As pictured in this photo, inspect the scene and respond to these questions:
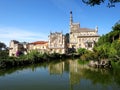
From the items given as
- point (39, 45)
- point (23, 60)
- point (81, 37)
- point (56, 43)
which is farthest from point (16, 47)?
point (23, 60)

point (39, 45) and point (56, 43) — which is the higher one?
point (56, 43)

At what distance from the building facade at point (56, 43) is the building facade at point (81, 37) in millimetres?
5959

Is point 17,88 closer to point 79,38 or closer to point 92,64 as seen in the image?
point 92,64

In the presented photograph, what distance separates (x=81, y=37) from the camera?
84.9 m

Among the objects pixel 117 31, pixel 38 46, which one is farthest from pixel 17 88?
pixel 38 46

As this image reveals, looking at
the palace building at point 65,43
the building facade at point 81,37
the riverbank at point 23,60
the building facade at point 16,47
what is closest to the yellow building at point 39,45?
the palace building at point 65,43

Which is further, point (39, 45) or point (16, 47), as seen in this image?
point (39, 45)

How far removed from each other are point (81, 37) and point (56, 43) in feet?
32.5

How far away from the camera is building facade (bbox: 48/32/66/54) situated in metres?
81.0

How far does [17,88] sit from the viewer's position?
18109 mm

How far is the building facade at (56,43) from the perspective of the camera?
81.0m

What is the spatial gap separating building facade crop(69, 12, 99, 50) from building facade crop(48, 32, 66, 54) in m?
5.96

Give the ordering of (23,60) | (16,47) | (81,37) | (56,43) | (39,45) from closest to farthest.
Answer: (23,60)
(56,43)
(16,47)
(81,37)
(39,45)

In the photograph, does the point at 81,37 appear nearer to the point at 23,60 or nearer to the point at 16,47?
the point at 16,47
